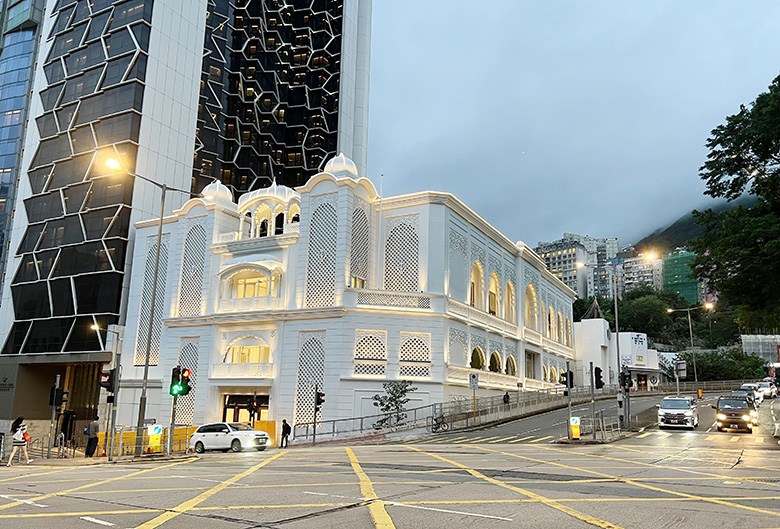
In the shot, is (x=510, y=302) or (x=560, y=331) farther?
(x=560, y=331)

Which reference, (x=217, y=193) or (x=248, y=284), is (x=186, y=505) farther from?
(x=217, y=193)

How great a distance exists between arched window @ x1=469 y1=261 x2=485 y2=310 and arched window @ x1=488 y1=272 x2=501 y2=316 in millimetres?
1883

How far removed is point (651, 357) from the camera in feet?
264

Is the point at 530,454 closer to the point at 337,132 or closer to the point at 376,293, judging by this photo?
the point at 376,293

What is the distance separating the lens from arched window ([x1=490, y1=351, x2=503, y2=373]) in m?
48.3

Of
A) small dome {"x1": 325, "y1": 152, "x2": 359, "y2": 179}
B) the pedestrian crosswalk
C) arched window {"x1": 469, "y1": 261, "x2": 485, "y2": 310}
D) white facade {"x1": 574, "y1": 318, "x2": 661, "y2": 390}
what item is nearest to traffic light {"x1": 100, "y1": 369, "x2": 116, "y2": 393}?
the pedestrian crosswalk

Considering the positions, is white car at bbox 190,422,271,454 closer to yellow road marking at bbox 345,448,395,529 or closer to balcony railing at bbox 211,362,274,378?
balcony railing at bbox 211,362,274,378

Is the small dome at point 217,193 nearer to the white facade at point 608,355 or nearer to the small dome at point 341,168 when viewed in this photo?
the small dome at point 341,168

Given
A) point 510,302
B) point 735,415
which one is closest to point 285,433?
point 735,415

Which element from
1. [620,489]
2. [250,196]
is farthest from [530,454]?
[250,196]

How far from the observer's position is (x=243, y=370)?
41781 millimetres

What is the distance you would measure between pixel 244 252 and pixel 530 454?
96.3ft

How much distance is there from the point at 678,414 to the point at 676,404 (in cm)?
104

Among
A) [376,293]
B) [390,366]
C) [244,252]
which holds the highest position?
[244,252]
